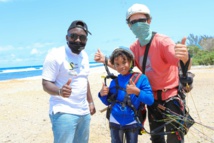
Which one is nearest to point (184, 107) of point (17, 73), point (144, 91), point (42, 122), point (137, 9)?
point (144, 91)

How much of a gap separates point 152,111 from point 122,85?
615mm

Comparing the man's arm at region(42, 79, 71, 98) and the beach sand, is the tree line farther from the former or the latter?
the man's arm at region(42, 79, 71, 98)

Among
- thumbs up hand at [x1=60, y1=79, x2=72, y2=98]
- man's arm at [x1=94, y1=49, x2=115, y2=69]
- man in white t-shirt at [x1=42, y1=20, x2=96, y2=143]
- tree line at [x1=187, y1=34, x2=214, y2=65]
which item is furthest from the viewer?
tree line at [x1=187, y1=34, x2=214, y2=65]

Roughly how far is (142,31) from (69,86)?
1.09 meters

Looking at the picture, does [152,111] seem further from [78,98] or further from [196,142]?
[196,142]

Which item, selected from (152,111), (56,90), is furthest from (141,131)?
(56,90)

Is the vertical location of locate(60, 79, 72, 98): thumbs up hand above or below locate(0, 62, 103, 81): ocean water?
above

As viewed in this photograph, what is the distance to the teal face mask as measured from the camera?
11.3 ft

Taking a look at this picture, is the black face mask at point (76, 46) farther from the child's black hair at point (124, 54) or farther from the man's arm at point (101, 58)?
the child's black hair at point (124, 54)

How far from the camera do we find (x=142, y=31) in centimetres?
348

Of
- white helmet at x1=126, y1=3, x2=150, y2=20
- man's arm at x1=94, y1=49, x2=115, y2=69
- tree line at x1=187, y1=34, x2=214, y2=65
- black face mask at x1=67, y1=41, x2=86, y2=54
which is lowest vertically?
tree line at x1=187, y1=34, x2=214, y2=65

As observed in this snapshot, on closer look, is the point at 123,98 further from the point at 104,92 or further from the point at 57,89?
the point at 57,89

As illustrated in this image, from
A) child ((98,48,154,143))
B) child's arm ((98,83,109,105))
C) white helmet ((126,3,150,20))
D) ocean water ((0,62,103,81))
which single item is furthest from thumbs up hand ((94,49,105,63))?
ocean water ((0,62,103,81))

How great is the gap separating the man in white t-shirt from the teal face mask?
2.12 feet
